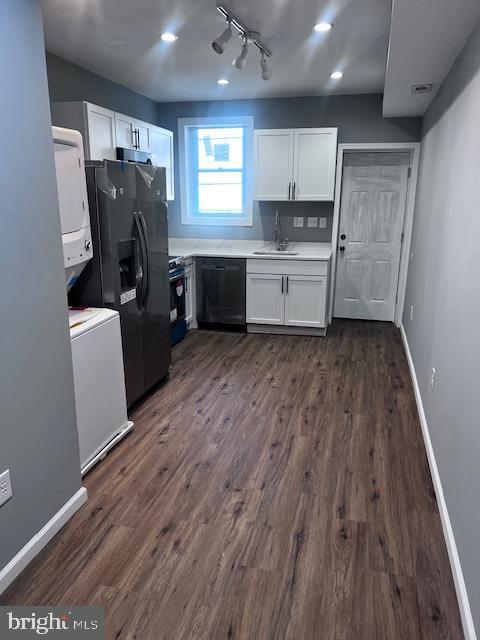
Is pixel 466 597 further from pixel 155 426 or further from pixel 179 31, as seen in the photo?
pixel 179 31

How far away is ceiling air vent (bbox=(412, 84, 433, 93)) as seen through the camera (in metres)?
3.41

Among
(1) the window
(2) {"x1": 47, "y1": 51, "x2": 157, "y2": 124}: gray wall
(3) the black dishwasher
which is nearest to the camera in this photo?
(2) {"x1": 47, "y1": 51, "x2": 157, "y2": 124}: gray wall

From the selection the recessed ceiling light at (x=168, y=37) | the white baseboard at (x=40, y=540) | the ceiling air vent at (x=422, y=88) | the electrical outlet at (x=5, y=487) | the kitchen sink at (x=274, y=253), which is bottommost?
the white baseboard at (x=40, y=540)

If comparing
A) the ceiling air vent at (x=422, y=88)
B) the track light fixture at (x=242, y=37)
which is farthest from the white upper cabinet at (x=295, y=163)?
the track light fixture at (x=242, y=37)

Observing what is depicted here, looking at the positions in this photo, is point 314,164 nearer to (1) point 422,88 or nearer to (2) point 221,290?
(1) point 422,88

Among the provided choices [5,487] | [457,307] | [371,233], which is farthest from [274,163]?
[5,487]

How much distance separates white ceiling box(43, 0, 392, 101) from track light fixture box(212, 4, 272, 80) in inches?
1.8

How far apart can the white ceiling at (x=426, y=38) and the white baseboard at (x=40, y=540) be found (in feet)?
8.67

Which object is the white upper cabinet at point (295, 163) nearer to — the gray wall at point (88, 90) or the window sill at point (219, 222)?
the window sill at point (219, 222)

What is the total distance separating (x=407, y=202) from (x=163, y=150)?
2751 mm

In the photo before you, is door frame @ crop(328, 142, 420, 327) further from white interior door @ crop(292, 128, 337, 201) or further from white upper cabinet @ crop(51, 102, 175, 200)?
white upper cabinet @ crop(51, 102, 175, 200)

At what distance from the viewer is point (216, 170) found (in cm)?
562

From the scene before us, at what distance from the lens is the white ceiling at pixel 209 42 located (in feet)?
8.89

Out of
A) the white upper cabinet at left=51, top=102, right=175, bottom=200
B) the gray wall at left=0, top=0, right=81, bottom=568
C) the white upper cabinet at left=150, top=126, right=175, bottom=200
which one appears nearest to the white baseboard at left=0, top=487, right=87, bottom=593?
the gray wall at left=0, top=0, right=81, bottom=568
